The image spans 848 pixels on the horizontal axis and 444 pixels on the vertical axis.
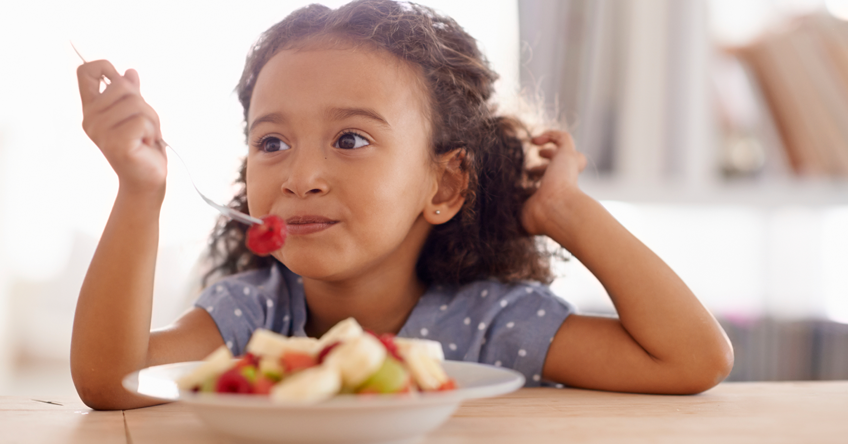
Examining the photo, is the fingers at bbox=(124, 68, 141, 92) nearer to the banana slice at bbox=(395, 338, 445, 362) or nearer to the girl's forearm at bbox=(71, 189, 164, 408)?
the girl's forearm at bbox=(71, 189, 164, 408)

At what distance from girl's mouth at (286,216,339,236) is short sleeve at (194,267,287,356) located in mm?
188

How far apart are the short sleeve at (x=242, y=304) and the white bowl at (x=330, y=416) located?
18.6 inches

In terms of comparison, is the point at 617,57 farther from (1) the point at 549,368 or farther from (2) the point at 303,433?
(2) the point at 303,433

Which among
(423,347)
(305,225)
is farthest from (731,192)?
(423,347)

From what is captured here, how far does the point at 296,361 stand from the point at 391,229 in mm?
445

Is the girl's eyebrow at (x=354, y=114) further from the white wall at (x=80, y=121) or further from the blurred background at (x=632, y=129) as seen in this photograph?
the white wall at (x=80, y=121)

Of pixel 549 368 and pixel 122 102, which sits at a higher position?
pixel 122 102

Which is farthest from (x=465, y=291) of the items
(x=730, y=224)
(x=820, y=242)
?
(x=820, y=242)

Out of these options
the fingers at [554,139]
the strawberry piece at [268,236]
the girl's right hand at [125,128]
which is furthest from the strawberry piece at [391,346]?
the fingers at [554,139]

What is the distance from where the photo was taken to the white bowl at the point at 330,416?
1.43ft

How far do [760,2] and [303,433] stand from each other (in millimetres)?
1676

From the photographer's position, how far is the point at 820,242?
1716 millimetres

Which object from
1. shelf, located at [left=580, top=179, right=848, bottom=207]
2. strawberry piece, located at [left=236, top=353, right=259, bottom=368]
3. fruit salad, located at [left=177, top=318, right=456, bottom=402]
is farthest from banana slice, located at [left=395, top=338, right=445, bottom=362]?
shelf, located at [left=580, top=179, right=848, bottom=207]

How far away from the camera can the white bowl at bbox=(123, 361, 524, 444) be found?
0.43 meters
